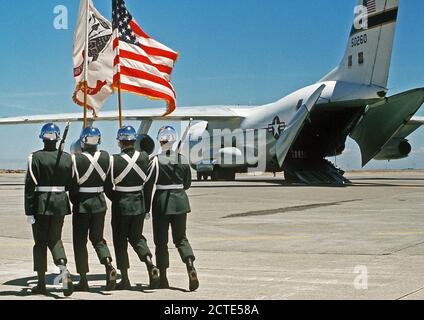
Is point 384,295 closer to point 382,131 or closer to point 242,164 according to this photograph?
point 382,131

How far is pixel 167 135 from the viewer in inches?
320

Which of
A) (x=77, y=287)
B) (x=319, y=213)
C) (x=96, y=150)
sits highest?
(x=96, y=150)

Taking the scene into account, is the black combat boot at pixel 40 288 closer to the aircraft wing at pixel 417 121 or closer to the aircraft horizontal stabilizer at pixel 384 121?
the aircraft horizontal stabilizer at pixel 384 121

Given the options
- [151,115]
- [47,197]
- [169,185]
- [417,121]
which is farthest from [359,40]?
[47,197]

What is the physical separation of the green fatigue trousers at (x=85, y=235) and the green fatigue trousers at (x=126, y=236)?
160 mm

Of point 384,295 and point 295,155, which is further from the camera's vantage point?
point 295,155

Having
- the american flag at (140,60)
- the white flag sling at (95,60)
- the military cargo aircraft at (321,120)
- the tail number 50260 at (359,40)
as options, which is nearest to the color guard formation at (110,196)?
the american flag at (140,60)

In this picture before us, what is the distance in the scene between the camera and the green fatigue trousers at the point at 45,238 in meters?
7.72

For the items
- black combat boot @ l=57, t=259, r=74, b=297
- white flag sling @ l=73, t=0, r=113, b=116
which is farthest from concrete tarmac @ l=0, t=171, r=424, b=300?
white flag sling @ l=73, t=0, r=113, b=116

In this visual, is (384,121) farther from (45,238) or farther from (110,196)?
(45,238)

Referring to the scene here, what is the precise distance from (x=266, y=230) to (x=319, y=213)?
13.3 ft

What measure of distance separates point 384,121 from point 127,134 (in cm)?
2692
